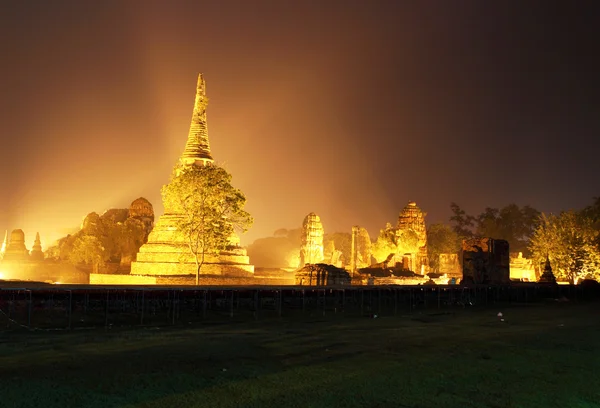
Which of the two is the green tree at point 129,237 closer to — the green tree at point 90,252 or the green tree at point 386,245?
the green tree at point 90,252

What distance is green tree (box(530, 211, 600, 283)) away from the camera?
179 ft

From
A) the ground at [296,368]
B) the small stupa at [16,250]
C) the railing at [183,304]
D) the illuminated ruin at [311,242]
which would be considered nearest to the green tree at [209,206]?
the railing at [183,304]

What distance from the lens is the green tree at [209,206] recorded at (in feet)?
133

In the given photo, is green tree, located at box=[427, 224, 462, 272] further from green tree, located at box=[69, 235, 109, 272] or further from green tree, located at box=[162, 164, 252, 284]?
green tree, located at box=[162, 164, 252, 284]

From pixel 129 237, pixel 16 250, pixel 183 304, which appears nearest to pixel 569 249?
pixel 183 304

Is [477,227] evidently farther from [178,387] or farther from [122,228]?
[178,387]

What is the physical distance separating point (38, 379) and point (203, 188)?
3051 cm

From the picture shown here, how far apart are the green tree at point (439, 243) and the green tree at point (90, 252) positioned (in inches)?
1806

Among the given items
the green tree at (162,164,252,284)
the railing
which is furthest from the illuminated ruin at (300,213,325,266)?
the railing

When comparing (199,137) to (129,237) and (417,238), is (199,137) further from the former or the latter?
(417,238)

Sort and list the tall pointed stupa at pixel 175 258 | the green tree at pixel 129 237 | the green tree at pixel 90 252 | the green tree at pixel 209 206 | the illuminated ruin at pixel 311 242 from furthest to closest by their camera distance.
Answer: the illuminated ruin at pixel 311 242 < the green tree at pixel 129 237 < the green tree at pixel 90 252 < the tall pointed stupa at pixel 175 258 < the green tree at pixel 209 206

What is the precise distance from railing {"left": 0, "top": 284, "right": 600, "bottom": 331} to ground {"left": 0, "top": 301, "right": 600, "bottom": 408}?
2.05m

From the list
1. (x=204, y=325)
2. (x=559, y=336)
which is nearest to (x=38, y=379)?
(x=204, y=325)

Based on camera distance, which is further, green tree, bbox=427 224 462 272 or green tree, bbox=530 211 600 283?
green tree, bbox=427 224 462 272
